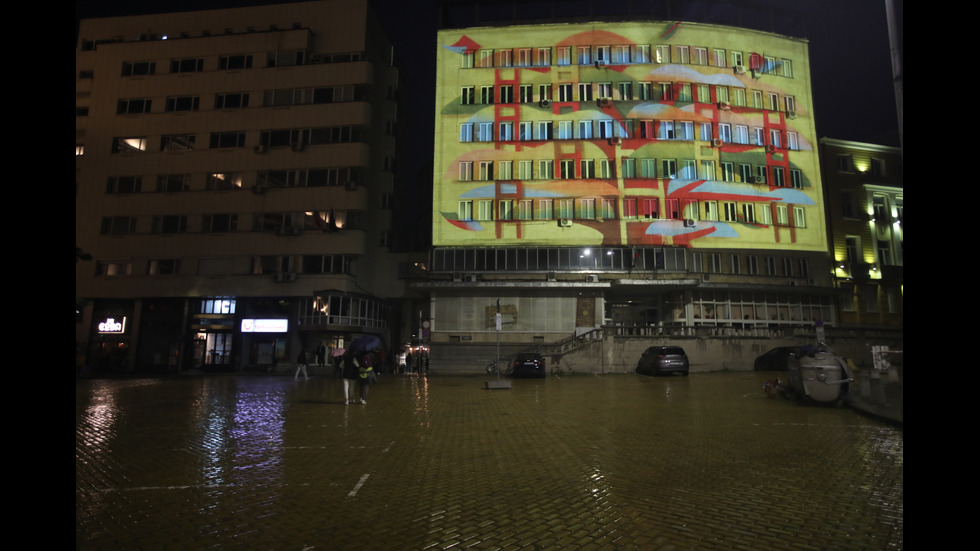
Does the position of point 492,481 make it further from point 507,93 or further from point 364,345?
point 507,93

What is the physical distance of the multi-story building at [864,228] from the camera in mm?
39156

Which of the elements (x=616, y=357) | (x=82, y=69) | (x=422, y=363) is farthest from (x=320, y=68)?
(x=616, y=357)

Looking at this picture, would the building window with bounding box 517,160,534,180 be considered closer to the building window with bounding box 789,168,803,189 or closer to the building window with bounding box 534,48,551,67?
the building window with bounding box 534,48,551,67

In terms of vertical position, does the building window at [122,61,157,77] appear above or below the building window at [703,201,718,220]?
above

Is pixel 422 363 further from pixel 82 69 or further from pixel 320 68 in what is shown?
pixel 82 69

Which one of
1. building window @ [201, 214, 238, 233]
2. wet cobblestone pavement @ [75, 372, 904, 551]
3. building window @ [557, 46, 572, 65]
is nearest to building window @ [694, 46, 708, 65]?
building window @ [557, 46, 572, 65]

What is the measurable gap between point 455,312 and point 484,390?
17323 millimetres

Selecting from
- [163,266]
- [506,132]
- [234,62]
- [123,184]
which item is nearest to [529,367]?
[506,132]

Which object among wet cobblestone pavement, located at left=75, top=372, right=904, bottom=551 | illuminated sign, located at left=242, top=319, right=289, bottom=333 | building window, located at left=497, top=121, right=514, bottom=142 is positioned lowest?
wet cobblestone pavement, located at left=75, top=372, right=904, bottom=551

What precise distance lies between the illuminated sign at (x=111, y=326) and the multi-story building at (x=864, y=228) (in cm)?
5884

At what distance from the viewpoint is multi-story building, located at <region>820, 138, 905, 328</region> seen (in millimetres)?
39156

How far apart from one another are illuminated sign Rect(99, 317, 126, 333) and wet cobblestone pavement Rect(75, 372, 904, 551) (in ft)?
115

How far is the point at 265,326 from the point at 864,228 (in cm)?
5082

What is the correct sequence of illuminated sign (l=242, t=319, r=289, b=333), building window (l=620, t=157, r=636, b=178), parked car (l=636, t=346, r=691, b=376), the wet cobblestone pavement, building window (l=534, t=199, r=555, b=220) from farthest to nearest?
illuminated sign (l=242, t=319, r=289, b=333), building window (l=620, t=157, r=636, b=178), building window (l=534, t=199, r=555, b=220), parked car (l=636, t=346, r=691, b=376), the wet cobblestone pavement
